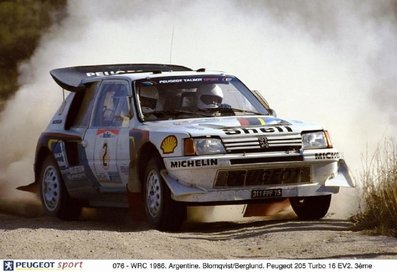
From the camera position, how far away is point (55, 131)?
14.5 metres

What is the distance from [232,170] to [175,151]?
1.60ft

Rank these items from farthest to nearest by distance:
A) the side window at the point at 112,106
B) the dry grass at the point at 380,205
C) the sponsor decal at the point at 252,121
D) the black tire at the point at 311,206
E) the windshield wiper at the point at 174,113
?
the side window at the point at 112,106 → the windshield wiper at the point at 174,113 → the black tire at the point at 311,206 → the sponsor decal at the point at 252,121 → the dry grass at the point at 380,205

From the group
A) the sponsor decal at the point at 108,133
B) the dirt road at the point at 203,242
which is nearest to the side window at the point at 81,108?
the sponsor decal at the point at 108,133

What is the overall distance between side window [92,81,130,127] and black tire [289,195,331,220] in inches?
65.3

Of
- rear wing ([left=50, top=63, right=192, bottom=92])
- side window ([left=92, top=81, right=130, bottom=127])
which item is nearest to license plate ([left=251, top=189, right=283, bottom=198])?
side window ([left=92, top=81, right=130, bottom=127])

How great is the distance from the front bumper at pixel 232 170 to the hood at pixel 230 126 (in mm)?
231

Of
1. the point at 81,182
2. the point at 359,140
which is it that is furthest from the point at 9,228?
the point at 359,140

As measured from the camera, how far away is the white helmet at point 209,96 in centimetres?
1328

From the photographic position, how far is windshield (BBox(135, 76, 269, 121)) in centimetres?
1314

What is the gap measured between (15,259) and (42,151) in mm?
4033

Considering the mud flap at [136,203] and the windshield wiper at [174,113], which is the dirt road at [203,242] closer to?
the mud flap at [136,203]

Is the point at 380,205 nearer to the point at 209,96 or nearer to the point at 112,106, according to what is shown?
the point at 209,96
